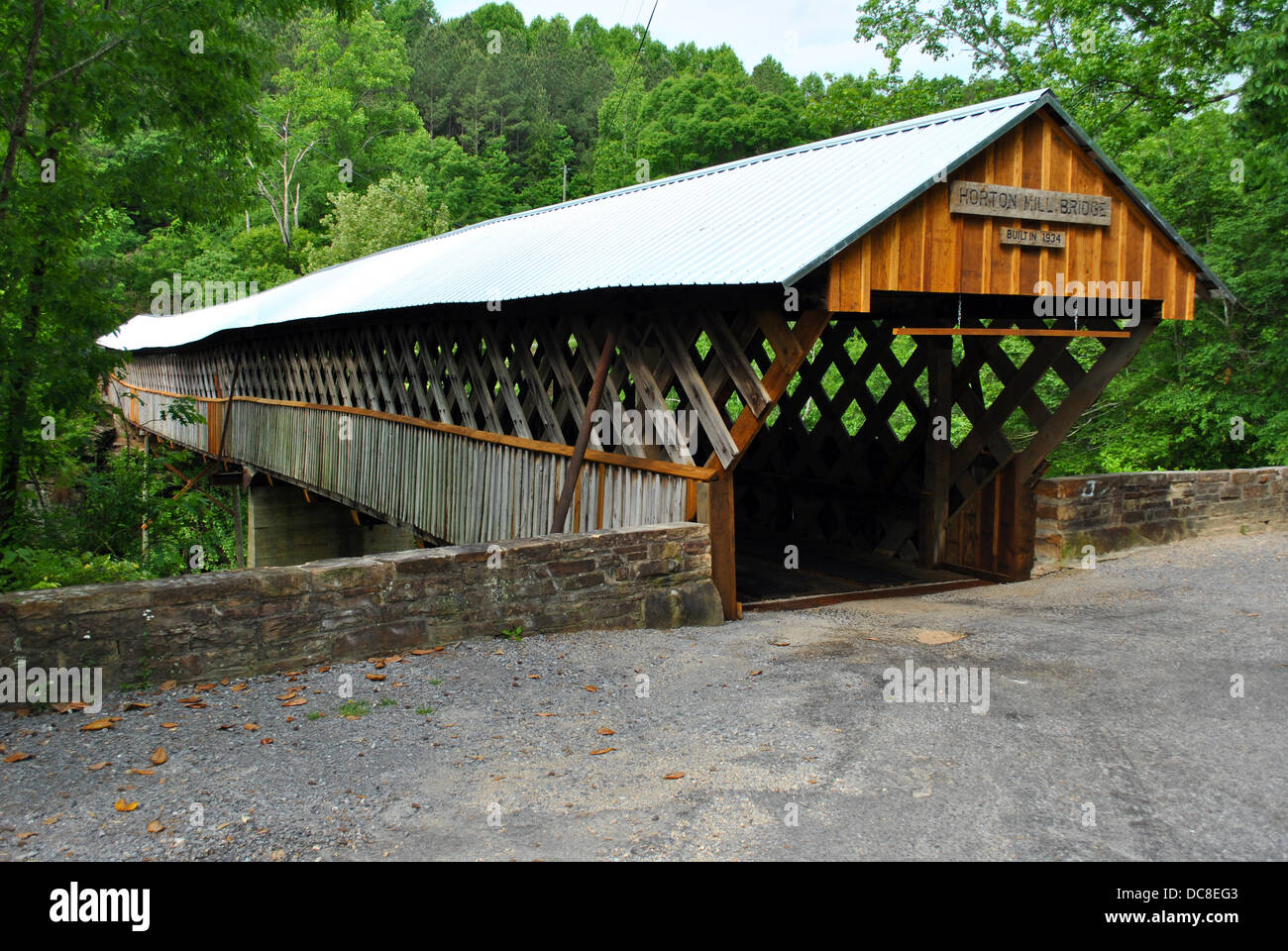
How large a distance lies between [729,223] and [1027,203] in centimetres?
235

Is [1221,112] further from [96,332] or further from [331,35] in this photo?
[331,35]

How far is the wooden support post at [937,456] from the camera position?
10688 millimetres

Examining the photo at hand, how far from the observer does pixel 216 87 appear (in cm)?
1046

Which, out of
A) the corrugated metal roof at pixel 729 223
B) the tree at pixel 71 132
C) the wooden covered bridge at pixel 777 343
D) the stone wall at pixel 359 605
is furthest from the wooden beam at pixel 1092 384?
the tree at pixel 71 132

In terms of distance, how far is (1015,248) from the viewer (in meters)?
8.08

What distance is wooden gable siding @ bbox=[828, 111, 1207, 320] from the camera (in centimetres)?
739

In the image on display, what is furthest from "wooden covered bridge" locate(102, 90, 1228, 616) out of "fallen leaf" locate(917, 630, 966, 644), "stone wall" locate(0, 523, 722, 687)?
"fallen leaf" locate(917, 630, 966, 644)

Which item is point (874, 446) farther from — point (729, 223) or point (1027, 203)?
point (1027, 203)

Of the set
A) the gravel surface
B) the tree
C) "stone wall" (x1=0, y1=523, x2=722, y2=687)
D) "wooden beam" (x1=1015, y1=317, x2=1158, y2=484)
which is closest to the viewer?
the gravel surface

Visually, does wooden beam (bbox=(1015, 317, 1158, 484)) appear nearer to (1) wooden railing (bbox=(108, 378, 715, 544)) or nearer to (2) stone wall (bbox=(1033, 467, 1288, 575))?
(2) stone wall (bbox=(1033, 467, 1288, 575))

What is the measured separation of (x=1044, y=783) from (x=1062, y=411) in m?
5.78

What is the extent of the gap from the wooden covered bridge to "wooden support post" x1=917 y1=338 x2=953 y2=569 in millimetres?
24

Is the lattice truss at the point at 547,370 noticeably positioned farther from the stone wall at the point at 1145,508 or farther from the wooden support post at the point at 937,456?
the stone wall at the point at 1145,508

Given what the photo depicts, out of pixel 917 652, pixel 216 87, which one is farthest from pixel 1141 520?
pixel 216 87
